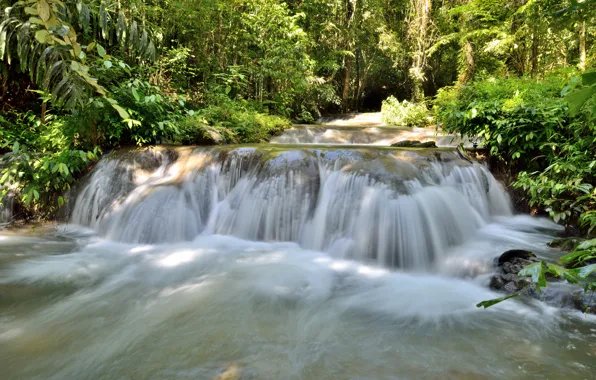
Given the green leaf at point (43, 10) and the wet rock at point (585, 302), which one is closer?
the green leaf at point (43, 10)

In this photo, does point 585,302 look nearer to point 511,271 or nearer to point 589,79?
point 511,271

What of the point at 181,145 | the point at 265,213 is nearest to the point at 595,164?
the point at 265,213

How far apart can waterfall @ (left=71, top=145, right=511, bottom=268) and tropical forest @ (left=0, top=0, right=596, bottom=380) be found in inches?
1.2

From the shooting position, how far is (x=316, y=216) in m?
4.61

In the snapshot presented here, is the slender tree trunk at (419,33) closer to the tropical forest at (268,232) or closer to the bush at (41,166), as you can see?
the tropical forest at (268,232)

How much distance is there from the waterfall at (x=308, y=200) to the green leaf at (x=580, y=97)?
11.3 feet

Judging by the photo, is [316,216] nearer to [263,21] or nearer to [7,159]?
[7,159]

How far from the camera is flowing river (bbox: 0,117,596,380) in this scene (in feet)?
6.98

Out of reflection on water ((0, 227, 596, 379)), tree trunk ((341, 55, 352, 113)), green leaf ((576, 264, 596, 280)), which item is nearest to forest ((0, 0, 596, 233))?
tree trunk ((341, 55, 352, 113))

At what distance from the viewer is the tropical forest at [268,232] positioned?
6.78 ft

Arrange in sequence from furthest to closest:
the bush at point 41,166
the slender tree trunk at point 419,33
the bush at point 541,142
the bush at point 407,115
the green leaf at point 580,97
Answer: the slender tree trunk at point 419,33 < the bush at point 407,115 < the bush at point 41,166 < the bush at point 541,142 < the green leaf at point 580,97

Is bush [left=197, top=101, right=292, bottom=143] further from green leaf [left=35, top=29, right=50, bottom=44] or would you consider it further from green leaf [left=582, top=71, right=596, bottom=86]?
green leaf [left=582, top=71, right=596, bottom=86]

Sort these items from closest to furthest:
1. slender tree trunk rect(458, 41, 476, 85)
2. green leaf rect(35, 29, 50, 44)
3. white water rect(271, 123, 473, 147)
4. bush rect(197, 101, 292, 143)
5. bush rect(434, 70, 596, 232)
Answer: green leaf rect(35, 29, 50, 44)
bush rect(434, 70, 596, 232)
bush rect(197, 101, 292, 143)
white water rect(271, 123, 473, 147)
slender tree trunk rect(458, 41, 476, 85)

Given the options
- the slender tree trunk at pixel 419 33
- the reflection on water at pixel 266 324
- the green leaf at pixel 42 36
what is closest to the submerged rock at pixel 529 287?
the reflection on water at pixel 266 324
